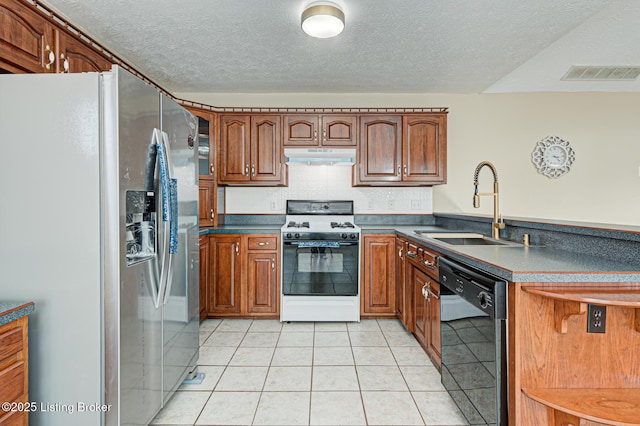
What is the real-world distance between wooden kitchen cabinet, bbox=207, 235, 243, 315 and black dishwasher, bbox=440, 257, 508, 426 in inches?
81.3

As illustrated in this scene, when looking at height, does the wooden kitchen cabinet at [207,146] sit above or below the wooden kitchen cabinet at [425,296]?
above

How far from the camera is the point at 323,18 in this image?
203 cm

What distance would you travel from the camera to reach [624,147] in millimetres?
3777

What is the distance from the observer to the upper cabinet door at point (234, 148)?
341 centimetres

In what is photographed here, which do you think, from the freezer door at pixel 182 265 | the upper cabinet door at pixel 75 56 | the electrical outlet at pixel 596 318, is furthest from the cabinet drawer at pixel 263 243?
the electrical outlet at pixel 596 318

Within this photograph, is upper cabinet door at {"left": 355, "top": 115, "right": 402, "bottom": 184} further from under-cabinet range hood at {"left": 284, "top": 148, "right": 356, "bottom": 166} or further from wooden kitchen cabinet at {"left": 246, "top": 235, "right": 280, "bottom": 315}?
wooden kitchen cabinet at {"left": 246, "top": 235, "right": 280, "bottom": 315}

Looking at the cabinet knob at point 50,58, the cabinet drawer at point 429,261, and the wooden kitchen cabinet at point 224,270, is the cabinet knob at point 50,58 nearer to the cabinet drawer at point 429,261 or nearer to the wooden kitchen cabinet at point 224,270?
the wooden kitchen cabinet at point 224,270

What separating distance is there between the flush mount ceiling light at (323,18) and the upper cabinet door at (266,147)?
4.56 feet

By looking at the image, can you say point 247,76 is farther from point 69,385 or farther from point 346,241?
point 69,385

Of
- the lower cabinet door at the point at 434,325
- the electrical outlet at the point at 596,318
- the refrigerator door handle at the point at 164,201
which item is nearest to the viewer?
the electrical outlet at the point at 596,318

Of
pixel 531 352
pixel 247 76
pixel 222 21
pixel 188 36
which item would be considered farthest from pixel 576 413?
pixel 247 76

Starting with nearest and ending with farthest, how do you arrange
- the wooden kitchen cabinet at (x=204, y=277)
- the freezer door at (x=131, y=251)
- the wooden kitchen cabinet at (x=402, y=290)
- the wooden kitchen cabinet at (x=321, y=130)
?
the freezer door at (x=131, y=251) < the wooden kitchen cabinet at (x=402, y=290) < the wooden kitchen cabinet at (x=204, y=277) < the wooden kitchen cabinet at (x=321, y=130)

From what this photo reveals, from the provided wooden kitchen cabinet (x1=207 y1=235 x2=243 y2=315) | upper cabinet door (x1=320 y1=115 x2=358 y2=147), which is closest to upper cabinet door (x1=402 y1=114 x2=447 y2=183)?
upper cabinet door (x1=320 y1=115 x2=358 y2=147)

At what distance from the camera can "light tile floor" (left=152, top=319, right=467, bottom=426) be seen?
179 centimetres
